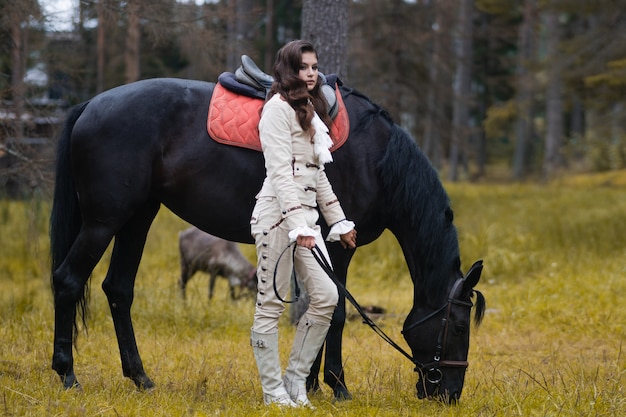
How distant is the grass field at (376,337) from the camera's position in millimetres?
4477

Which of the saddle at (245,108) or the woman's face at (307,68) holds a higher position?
the woman's face at (307,68)

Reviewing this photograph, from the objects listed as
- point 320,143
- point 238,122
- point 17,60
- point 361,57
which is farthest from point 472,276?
point 361,57

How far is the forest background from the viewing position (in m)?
7.37

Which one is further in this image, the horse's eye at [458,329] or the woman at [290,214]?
the horse's eye at [458,329]

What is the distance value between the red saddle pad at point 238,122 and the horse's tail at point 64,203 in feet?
3.10

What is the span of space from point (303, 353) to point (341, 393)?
583mm

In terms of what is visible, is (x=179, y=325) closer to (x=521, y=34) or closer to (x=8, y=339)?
(x=8, y=339)

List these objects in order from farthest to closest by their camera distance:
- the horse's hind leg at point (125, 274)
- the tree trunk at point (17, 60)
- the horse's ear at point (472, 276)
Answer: the tree trunk at point (17, 60), the horse's hind leg at point (125, 274), the horse's ear at point (472, 276)

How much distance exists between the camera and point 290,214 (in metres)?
4.14

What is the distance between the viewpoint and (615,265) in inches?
389

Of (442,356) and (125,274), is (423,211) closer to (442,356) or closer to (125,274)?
(442,356)

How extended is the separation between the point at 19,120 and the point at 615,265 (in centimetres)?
721

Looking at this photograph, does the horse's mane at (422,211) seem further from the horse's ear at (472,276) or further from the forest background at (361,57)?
the forest background at (361,57)

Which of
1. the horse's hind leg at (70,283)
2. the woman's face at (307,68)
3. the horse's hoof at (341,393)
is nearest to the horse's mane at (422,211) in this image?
the horse's hoof at (341,393)
